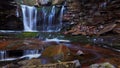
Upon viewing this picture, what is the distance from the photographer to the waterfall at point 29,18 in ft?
43.1

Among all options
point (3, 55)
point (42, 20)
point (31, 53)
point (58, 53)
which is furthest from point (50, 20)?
point (58, 53)

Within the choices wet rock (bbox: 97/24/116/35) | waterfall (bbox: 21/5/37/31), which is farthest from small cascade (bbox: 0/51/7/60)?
waterfall (bbox: 21/5/37/31)

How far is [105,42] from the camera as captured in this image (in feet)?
30.2

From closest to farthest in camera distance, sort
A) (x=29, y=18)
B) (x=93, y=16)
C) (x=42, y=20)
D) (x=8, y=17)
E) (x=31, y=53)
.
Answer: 1. (x=31, y=53)
2. (x=93, y=16)
3. (x=8, y=17)
4. (x=42, y=20)
5. (x=29, y=18)

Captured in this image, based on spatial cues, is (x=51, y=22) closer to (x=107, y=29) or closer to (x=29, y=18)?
(x=29, y=18)

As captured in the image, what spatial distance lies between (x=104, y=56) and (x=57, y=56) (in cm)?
154

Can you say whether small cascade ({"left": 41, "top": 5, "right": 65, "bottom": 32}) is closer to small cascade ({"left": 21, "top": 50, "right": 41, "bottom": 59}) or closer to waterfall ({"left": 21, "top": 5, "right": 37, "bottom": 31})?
waterfall ({"left": 21, "top": 5, "right": 37, "bottom": 31})

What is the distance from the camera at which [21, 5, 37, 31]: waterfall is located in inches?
518

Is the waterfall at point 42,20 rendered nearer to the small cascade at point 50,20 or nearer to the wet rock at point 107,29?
the small cascade at point 50,20

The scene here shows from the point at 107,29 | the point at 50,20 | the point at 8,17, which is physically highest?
the point at 8,17

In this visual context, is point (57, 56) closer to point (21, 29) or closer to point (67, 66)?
point (67, 66)

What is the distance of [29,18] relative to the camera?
13305 millimetres

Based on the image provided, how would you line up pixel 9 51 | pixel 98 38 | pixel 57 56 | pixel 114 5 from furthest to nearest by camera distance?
1. pixel 114 5
2. pixel 98 38
3. pixel 9 51
4. pixel 57 56

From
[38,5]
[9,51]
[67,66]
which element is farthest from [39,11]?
[67,66]
